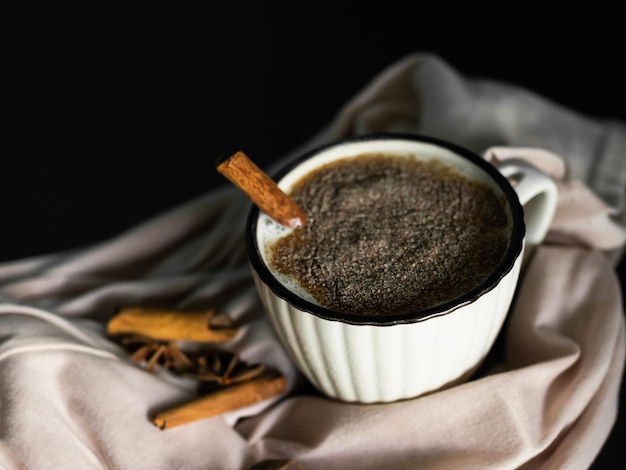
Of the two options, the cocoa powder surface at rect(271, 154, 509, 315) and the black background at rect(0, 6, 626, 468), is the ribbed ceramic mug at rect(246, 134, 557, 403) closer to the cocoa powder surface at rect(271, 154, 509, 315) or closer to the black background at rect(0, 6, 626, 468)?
the cocoa powder surface at rect(271, 154, 509, 315)

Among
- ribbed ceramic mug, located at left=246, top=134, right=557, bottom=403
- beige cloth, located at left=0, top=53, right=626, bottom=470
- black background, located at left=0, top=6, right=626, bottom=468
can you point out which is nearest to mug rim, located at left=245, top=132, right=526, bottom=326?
ribbed ceramic mug, located at left=246, top=134, right=557, bottom=403

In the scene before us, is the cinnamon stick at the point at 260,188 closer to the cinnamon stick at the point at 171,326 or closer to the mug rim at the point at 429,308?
the mug rim at the point at 429,308

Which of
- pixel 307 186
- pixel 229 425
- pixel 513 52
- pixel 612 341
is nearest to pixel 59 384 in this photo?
pixel 229 425

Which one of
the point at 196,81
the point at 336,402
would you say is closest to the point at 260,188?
the point at 336,402

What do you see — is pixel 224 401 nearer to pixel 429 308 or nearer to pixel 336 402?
pixel 336 402

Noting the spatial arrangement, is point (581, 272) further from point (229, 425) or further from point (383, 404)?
point (229, 425)

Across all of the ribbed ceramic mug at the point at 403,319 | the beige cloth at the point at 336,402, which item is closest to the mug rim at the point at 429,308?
the ribbed ceramic mug at the point at 403,319

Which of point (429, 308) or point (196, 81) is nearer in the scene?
point (429, 308)
